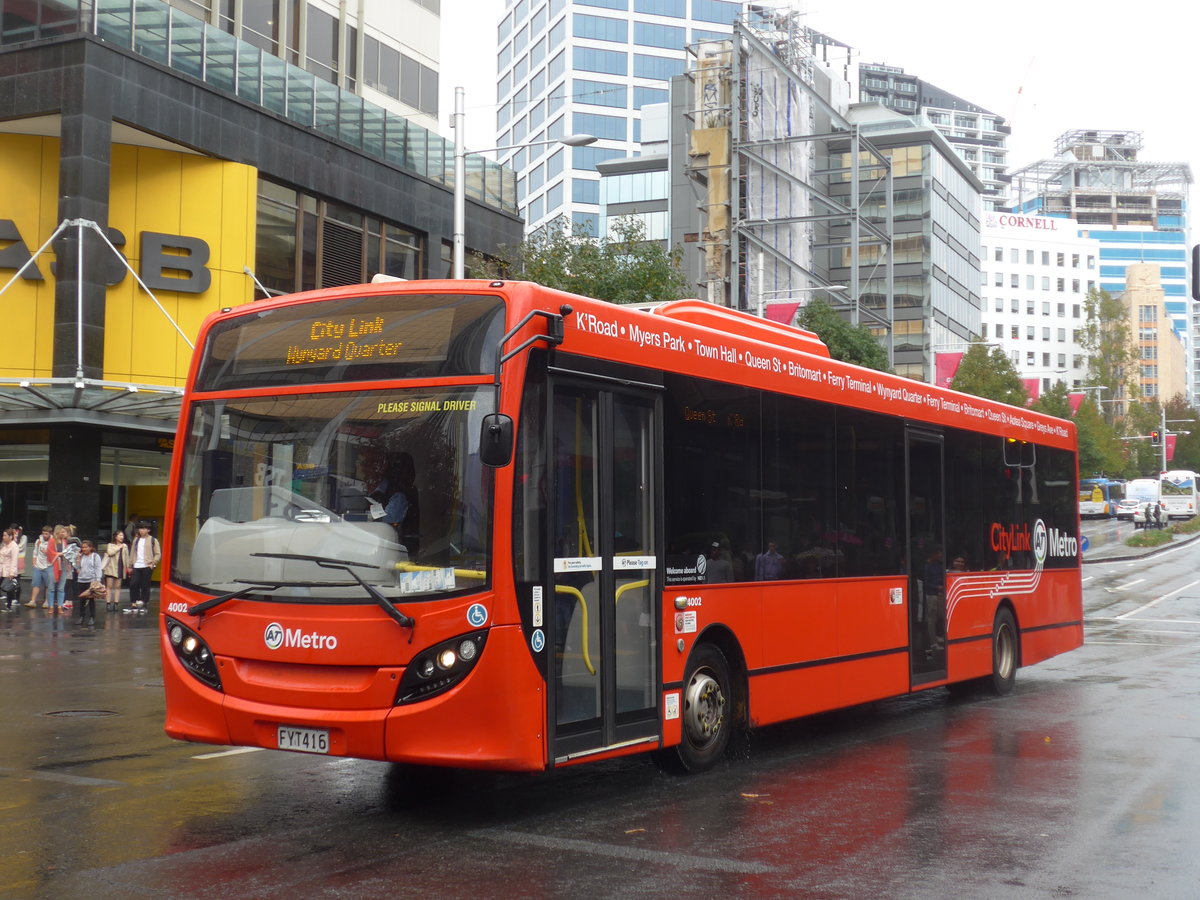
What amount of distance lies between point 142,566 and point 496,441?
2122cm

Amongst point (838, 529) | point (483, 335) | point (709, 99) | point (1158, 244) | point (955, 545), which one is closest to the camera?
point (483, 335)

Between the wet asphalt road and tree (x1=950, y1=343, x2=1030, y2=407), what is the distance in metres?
51.1

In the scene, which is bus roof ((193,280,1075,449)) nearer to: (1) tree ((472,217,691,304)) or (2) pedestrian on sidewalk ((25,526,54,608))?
(1) tree ((472,217,691,304))

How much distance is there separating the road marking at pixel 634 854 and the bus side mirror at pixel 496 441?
2.01 meters

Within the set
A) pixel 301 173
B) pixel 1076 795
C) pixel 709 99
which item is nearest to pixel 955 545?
pixel 1076 795

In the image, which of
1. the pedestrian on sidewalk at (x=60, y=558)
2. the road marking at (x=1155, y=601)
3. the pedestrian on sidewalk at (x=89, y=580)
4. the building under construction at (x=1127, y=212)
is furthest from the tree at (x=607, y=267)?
the building under construction at (x=1127, y=212)

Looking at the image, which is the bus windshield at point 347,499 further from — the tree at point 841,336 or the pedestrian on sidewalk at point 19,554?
the tree at point 841,336

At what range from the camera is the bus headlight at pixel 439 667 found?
727 centimetres

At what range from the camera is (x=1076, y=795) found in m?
8.81

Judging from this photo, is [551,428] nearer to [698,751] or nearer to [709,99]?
[698,751]

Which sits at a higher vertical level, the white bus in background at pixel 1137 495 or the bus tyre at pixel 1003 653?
the white bus in background at pixel 1137 495

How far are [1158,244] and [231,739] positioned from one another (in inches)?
7761

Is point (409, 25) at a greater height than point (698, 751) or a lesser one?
greater

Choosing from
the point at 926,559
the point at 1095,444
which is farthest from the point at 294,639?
the point at 1095,444
